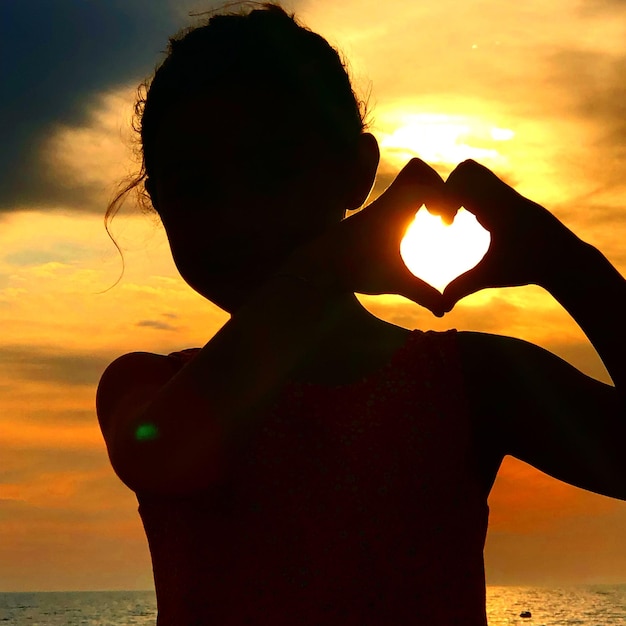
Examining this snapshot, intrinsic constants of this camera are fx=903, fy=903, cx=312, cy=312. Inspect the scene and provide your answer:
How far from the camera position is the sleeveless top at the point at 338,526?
6.67 feet

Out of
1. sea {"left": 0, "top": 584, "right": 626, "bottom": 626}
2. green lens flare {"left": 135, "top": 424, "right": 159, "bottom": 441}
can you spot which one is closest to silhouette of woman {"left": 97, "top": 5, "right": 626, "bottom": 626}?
green lens flare {"left": 135, "top": 424, "right": 159, "bottom": 441}

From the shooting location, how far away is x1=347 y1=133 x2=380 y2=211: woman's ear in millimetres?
2330

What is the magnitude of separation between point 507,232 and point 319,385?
604 millimetres

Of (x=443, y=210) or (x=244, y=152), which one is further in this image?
(x=244, y=152)

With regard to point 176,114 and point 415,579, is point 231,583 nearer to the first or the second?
point 415,579

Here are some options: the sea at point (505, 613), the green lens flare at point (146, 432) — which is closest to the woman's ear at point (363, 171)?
the green lens flare at point (146, 432)

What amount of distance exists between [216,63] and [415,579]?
4.40ft

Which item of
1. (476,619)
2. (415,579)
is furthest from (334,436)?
(476,619)

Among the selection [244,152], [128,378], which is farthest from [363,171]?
[128,378]

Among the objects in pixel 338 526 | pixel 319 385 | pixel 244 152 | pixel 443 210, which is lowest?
pixel 338 526

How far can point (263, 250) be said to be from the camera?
2168mm

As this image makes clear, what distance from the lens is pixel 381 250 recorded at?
5.84ft

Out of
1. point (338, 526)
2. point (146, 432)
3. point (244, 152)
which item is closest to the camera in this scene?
point (146, 432)

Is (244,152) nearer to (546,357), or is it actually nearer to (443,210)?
(443,210)
